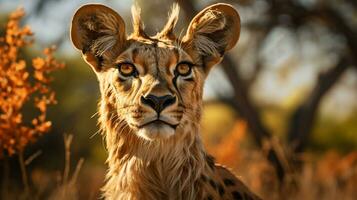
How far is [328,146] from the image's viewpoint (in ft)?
78.8

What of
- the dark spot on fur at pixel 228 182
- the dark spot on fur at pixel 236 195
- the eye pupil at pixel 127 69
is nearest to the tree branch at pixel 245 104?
the dark spot on fur at pixel 228 182

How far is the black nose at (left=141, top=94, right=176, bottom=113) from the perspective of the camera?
5016mm

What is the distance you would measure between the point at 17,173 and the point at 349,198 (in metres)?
7.62

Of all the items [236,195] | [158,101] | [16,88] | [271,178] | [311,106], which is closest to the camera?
[158,101]

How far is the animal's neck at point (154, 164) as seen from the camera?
5484 millimetres

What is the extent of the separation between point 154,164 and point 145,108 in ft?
2.10

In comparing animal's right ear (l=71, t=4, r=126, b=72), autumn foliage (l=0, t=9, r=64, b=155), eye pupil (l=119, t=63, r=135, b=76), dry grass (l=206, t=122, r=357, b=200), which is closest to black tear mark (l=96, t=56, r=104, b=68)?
animal's right ear (l=71, t=4, r=126, b=72)

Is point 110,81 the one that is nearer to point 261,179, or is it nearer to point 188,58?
point 188,58

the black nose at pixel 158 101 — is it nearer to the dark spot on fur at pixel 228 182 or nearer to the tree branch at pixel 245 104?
the dark spot on fur at pixel 228 182

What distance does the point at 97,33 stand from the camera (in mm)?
5910

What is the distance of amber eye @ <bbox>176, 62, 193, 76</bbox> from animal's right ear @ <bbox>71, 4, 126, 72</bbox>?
460 mm

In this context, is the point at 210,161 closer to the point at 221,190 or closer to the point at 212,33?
the point at 221,190

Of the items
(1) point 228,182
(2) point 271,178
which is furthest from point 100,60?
(2) point 271,178

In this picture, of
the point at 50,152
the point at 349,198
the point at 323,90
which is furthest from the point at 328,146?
the point at 349,198
